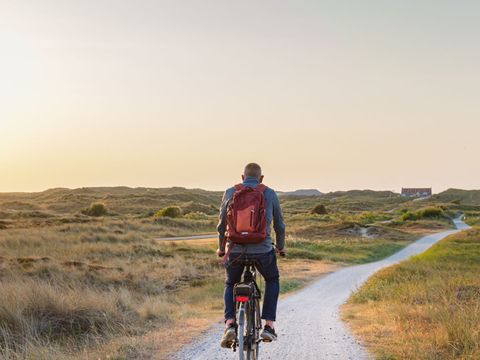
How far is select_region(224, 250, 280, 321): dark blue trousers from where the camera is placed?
684 cm

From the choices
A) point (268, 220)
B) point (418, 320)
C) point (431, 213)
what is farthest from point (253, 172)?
point (431, 213)

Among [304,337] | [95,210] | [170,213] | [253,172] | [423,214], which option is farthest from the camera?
[170,213]

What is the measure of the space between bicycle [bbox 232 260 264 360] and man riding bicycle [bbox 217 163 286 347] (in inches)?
4.0

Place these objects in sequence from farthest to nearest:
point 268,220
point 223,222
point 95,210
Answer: point 95,210
point 223,222
point 268,220

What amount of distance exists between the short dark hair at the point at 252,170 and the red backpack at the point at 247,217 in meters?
0.30

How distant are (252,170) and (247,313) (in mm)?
1790

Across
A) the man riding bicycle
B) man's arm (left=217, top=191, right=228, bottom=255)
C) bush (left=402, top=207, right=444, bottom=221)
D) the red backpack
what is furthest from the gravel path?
bush (left=402, top=207, right=444, bottom=221)

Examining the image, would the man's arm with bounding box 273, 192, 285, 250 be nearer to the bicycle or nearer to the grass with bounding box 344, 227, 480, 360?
the bicycle

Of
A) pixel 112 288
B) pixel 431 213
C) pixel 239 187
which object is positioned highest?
pixel 239 187

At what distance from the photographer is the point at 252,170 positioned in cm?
703

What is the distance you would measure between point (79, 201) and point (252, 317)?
408ft

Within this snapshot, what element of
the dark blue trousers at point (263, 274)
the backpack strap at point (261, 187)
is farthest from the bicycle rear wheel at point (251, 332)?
the backpack strap at point (261, 187)

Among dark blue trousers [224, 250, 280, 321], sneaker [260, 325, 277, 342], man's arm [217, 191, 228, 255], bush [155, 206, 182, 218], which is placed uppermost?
man's arm [217, 191, 228, 255]

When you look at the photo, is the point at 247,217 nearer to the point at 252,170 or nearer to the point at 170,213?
the point at 252,170
